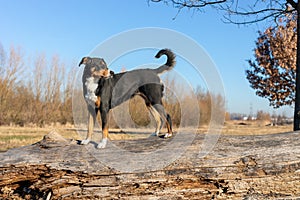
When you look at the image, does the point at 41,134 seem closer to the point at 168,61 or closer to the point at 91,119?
the point at 91,119

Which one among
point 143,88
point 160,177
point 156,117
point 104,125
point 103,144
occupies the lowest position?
point 160,177

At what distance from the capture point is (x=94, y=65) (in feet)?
13.6

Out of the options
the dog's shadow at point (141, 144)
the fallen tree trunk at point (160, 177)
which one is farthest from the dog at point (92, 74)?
the fallen tree trunk at point (160, 177)

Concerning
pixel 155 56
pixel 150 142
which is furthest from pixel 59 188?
pixel 155 56

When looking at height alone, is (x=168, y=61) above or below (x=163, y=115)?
above

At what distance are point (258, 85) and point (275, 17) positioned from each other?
15.6m

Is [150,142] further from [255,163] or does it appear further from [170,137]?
[255,163]

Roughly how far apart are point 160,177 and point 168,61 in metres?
1.96

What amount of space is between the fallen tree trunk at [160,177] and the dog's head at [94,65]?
1197 mm

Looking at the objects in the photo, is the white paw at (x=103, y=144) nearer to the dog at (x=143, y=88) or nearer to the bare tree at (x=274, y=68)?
the dog at (x=143, y=88)

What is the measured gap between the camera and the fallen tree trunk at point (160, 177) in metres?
3.72

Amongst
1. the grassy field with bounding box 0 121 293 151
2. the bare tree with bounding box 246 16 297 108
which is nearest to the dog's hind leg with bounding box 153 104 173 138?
the grassy field with bounding box 0 121 293 151

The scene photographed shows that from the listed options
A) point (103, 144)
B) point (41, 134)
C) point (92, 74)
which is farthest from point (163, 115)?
point (41, 134)

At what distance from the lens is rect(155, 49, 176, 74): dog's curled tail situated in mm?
4672
